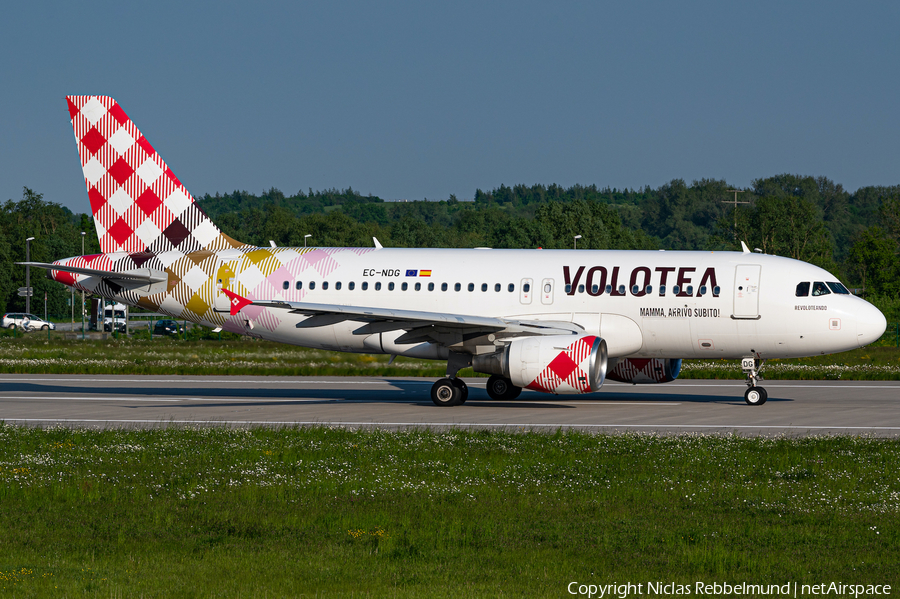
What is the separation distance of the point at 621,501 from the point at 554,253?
14300 mm

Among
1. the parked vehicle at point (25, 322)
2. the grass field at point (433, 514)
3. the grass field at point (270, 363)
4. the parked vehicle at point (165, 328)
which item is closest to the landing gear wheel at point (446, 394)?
the grass field at point (270, 363)

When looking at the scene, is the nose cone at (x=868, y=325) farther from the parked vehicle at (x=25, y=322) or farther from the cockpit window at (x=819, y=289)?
the parked vehicle at (x=25, y=322)

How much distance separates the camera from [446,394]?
25031 millimetres

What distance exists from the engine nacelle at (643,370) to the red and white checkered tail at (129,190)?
11812mm

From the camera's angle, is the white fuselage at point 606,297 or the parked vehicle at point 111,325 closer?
the white fuselage at point 606,297

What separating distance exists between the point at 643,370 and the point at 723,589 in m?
17.9

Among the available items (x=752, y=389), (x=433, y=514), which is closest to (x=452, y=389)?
(x=752, y=389)

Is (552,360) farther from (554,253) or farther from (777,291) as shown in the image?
(777,291)

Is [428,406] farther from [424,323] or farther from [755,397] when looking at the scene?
[755,397]

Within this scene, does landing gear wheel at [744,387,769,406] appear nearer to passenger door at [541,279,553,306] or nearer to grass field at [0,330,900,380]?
passenger door at [541,279,553,306]

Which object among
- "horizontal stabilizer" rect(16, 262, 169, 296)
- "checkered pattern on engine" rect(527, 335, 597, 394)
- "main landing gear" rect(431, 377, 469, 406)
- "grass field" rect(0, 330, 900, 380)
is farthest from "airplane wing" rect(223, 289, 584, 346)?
"grass field" rect(0, 330, 900, 380)

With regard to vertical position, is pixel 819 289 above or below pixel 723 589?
above

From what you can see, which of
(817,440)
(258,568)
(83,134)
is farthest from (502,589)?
(83,134)

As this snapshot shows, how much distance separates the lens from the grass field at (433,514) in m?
8.98
